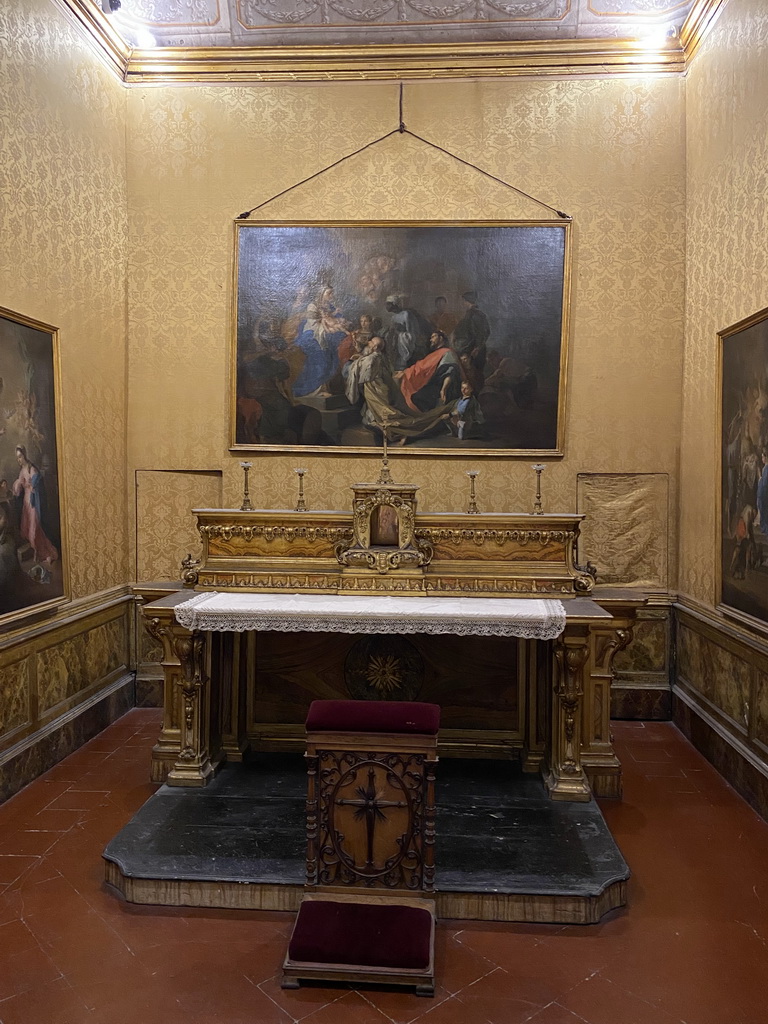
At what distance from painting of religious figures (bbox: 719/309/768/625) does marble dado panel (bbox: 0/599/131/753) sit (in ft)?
17.6

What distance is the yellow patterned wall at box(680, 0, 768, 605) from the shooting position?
571cm

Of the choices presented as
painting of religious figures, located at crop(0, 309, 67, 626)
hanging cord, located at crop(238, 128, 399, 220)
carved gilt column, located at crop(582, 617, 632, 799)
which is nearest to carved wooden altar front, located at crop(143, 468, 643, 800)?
carved gilt column, located at crop(582, 617, 632, 799)

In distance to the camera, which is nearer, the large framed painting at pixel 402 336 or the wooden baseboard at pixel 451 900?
the wooden baseboard at pixel 451 900

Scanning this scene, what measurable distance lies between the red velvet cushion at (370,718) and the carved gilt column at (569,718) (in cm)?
157

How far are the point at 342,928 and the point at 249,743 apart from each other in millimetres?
2511

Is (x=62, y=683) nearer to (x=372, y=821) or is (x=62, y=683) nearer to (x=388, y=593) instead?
(x=388, y=593)

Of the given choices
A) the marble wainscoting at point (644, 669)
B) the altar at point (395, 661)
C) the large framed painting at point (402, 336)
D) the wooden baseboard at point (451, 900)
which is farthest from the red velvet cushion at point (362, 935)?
the large framed painting at point (402, 336)

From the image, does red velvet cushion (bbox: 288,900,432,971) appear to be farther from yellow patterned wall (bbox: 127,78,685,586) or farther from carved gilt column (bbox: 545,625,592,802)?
yellow patterned wall (bbox: 127,78,685,586)

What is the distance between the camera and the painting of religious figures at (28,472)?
5.50 metres

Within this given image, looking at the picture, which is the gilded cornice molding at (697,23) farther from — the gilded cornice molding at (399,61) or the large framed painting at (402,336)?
the large framed painting at (402,336)

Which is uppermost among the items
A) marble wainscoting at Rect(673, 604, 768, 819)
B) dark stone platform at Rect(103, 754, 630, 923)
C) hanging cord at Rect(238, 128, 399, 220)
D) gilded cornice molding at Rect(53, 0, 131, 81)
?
gilded cornice molding at Rect(53, 0, 131, 81)

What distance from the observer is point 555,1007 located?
10.6 ft

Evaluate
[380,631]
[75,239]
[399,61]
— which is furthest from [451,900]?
[399,61]

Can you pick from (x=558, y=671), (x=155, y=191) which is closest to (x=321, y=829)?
(x=558, y=671)
